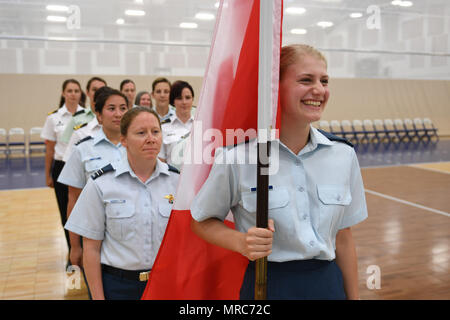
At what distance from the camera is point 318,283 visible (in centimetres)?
124

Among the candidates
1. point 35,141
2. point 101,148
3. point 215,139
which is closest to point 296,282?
point 215,139

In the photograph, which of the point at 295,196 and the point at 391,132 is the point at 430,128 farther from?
the point at 295,196

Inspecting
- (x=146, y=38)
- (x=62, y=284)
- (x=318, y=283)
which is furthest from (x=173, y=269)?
(x=146, y=38)

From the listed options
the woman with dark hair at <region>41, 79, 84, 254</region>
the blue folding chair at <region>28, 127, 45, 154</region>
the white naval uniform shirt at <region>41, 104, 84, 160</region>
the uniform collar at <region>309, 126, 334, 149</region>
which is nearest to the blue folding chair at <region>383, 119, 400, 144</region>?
the blue folding chair at <region>28, 127, 45, 154</region>

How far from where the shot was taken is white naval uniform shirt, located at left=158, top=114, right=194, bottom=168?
12.2ft

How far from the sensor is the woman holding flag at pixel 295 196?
1184mm

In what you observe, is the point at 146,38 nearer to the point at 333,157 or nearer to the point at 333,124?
the point at 333,124

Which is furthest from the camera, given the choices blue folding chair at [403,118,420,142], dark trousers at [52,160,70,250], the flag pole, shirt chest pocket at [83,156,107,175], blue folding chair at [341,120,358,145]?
blue folding chair at [403,118,420,142]

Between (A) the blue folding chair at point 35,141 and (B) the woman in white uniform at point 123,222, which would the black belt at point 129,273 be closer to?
(B) the woman in white uniform at point 123,222

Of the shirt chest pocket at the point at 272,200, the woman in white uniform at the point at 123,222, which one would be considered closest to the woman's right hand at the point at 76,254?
the woman in white uniform at the point at 123,222

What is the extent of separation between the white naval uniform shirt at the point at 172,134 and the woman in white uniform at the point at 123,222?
1.68 meters

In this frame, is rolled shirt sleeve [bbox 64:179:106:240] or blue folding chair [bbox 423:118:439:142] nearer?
rolled shirt sleeve [bbox 64:179:106:240]

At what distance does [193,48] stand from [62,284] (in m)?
7.02

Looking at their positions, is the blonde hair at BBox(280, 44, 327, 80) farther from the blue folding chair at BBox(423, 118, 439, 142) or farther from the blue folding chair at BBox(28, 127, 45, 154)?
the blue folding chair at BBox(423, 118, 439, 142)
